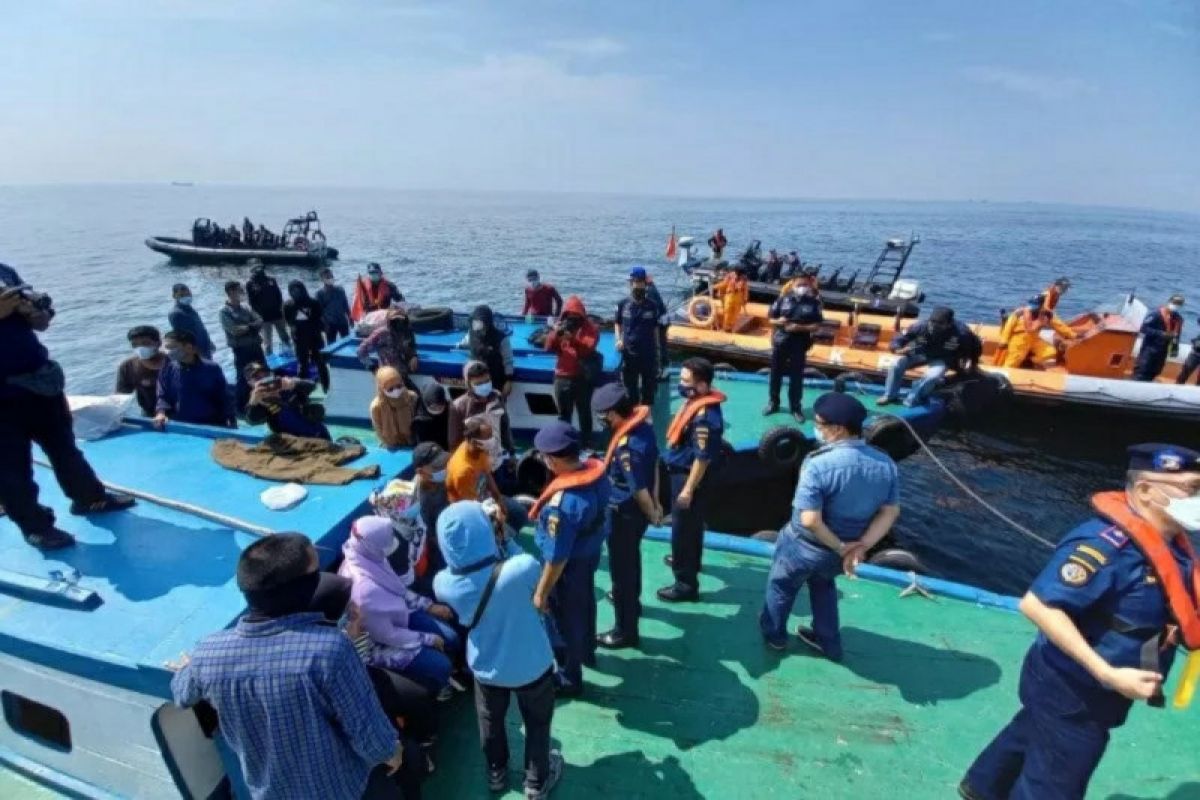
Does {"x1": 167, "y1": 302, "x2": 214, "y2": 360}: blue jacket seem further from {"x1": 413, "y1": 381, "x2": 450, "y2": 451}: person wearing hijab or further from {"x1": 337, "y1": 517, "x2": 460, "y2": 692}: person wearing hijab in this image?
{"x1": 337, "y1": 517, "x2": 460, "y2": 692}: person wearing hijab

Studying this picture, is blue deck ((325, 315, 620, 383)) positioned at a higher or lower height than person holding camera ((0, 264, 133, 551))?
lower

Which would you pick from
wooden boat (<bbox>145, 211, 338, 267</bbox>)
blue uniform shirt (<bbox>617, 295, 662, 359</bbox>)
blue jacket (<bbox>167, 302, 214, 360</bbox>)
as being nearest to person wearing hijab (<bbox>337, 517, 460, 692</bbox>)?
blue uniform shirt (<bbox>617, 295, 662, 359</bbox>)

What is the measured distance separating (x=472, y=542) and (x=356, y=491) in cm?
192

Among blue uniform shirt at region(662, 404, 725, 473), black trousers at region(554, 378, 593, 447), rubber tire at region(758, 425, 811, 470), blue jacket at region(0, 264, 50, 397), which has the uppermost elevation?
blue jacket at region(0, 264, 50, 397)

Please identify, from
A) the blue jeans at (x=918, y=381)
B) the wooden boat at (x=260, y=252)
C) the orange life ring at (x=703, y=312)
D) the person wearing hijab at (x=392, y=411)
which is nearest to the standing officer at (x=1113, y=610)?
the person wearing hijab at (x=392, y=411)

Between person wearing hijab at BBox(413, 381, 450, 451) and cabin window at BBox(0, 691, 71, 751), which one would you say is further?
person wearing hijab at BBox(413, 381, 450, 451)

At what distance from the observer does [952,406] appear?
993 centimetres

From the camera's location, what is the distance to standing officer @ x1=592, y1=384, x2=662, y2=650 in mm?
4004

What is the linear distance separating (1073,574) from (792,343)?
6.50 metres

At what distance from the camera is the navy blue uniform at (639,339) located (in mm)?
7887

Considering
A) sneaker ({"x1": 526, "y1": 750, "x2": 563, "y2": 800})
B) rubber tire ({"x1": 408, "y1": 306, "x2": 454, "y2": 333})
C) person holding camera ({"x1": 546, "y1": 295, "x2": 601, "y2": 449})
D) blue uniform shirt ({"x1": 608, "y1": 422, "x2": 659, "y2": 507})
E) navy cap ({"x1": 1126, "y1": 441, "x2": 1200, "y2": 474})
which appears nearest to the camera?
navy cap ({"x1": 1126, "y1": 441, "x2": 1200, "y2": 474})

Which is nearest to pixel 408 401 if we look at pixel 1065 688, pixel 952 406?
pixel 1065 688

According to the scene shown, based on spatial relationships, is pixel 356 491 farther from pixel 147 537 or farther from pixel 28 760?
pixel 28 760

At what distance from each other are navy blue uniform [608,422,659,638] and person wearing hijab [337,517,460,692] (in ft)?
4.26
